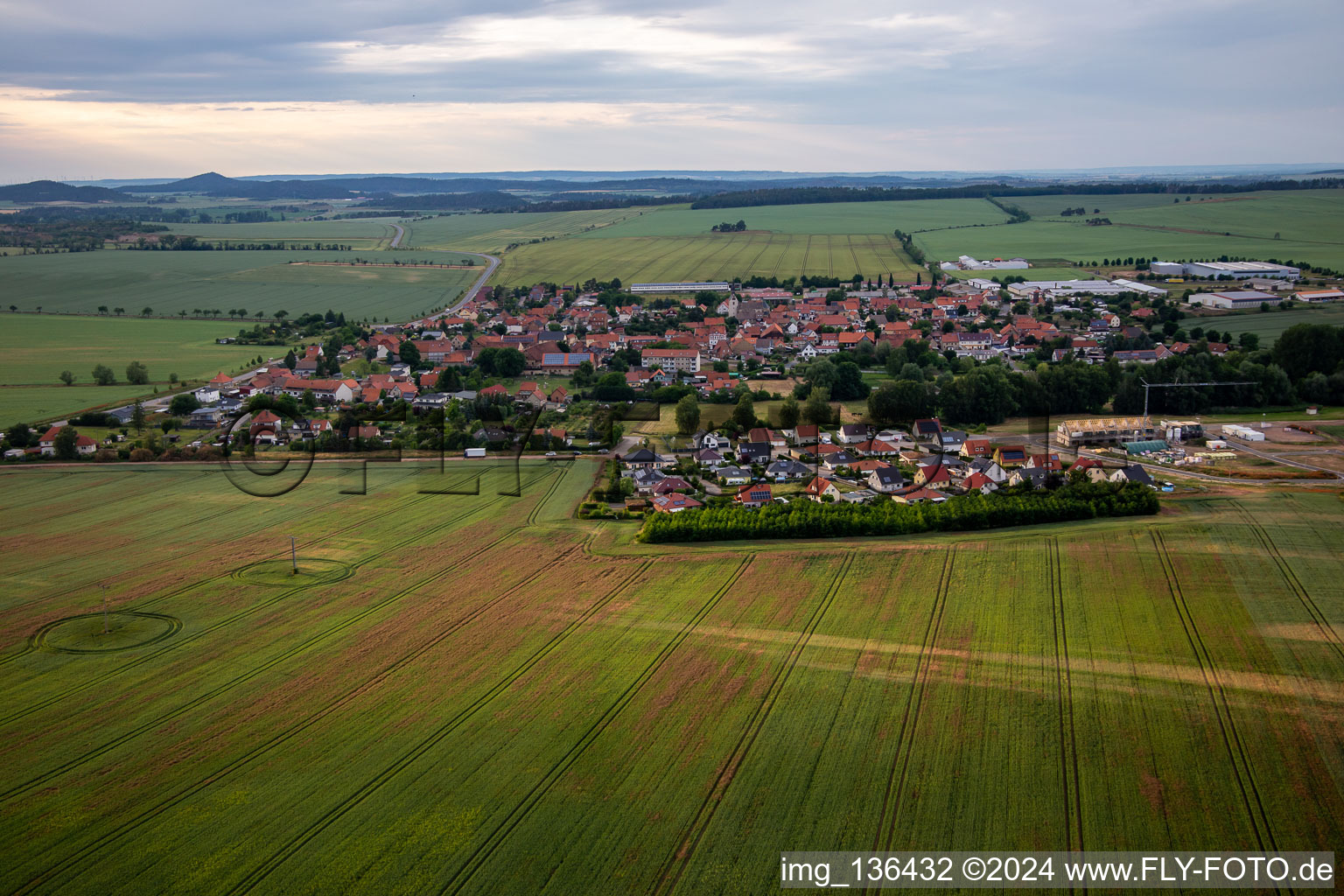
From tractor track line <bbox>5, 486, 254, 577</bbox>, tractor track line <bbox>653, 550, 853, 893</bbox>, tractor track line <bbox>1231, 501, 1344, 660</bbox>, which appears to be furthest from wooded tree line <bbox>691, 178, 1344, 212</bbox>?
tractor track line <bbox>653, 550, 853, 893</bbox>

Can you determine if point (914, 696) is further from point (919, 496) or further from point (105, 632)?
point (105, 632)

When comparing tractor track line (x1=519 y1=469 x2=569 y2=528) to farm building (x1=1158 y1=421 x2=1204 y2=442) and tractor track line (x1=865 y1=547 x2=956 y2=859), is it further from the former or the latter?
farm building (x1=1158 y1=421 x2=1204 y2=442)

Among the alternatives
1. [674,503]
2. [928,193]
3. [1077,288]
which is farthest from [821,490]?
[928,193]

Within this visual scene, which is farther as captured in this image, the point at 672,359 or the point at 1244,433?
the point at 672,359

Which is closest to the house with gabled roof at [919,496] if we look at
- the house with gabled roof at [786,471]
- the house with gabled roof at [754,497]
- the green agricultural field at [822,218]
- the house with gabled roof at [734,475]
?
the house with gabled roof at [786,471]

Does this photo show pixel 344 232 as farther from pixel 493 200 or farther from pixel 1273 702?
pixel 1273 702
